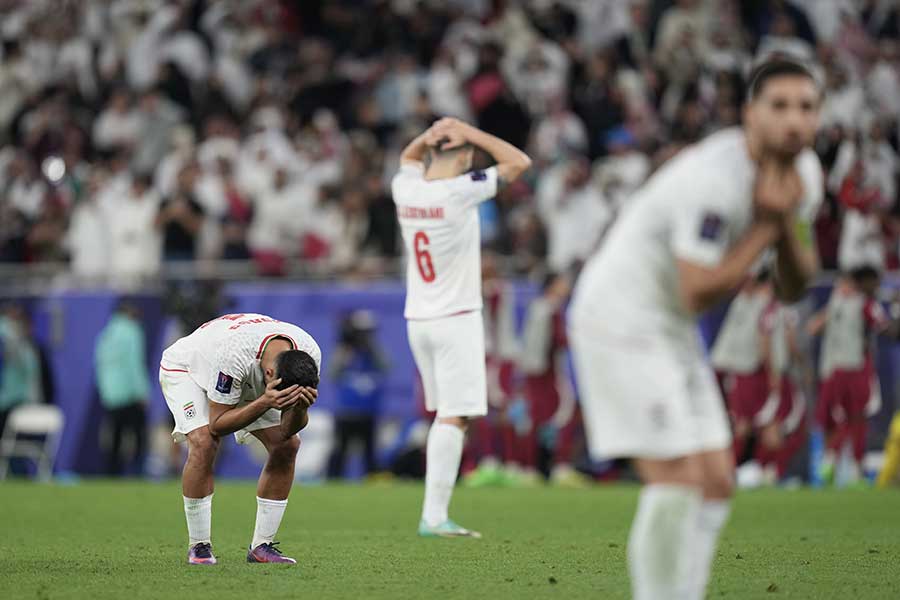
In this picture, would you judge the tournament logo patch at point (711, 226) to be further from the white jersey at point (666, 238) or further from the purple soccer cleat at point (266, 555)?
the purple soccer cleat at point (266, 555)

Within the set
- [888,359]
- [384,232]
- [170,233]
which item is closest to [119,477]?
[170,233]

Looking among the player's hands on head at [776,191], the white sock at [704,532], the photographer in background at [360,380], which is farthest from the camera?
the photographer in background at [360,380]

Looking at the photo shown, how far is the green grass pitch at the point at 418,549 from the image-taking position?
809 cm

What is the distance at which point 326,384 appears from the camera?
2162 cm

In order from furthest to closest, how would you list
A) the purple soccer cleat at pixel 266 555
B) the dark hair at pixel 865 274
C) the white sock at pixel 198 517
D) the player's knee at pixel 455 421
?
the dark hair at pixel 865 274 < the player's knee at pixel 455 421 < the purple soccer cleat at pixel 266 555 < the white sock at pixel 198 517

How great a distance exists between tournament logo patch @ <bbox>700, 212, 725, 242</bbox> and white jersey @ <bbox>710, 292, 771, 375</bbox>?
46.6 feet

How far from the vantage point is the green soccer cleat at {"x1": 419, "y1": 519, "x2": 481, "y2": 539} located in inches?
441

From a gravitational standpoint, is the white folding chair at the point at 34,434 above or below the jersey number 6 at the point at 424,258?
below

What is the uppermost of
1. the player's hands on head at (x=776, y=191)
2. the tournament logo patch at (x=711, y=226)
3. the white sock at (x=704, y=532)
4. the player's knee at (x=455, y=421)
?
the player's hands on head at (x=776, y=191)

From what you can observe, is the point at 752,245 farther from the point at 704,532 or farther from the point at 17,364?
the point at 17,364

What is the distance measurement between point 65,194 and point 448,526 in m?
15.5

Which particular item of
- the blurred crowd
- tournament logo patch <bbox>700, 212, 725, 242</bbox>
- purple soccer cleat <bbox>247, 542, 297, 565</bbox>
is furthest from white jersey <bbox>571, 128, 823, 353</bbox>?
the blurred crowd

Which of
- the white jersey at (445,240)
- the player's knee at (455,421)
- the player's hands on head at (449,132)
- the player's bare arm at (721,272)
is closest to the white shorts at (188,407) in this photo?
the player's knee at (455,421)

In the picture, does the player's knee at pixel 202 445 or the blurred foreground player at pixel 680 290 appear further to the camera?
the player's knee at pixel 202 445
